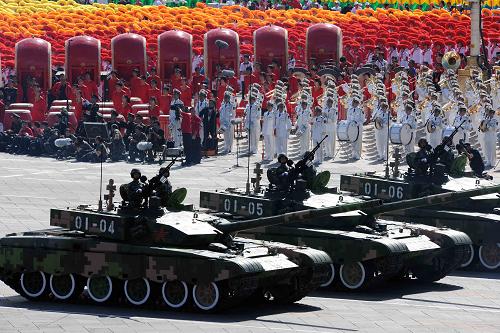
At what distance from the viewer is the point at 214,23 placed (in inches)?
2918

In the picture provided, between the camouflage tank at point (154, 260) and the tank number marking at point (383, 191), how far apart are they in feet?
17.7

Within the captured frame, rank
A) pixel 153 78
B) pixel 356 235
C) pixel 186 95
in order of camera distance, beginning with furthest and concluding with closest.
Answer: pixel 153 78
pixel 186 95
pixel 356 235

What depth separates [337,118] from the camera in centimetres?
5731

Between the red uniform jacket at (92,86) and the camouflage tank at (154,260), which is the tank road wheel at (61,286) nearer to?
the camouflage tank at (154,260)

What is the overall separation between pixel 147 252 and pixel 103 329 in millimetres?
2403

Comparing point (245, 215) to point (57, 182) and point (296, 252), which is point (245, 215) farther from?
point (57, 182)

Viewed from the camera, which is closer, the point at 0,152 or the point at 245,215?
the point at 245,215

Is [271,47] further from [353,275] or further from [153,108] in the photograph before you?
[353,275]

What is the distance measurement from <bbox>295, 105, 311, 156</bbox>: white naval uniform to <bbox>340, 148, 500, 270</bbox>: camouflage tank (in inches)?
564

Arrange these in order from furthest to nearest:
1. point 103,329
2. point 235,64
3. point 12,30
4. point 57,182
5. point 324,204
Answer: point 12,30
point 235,64
point 57,182
point 324,204
point 103,329

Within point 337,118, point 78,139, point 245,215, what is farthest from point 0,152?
point 245,215

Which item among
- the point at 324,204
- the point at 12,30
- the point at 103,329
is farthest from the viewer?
the point at 12,30

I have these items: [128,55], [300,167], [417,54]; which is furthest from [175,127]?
[300,167]

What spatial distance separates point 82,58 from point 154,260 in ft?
108
